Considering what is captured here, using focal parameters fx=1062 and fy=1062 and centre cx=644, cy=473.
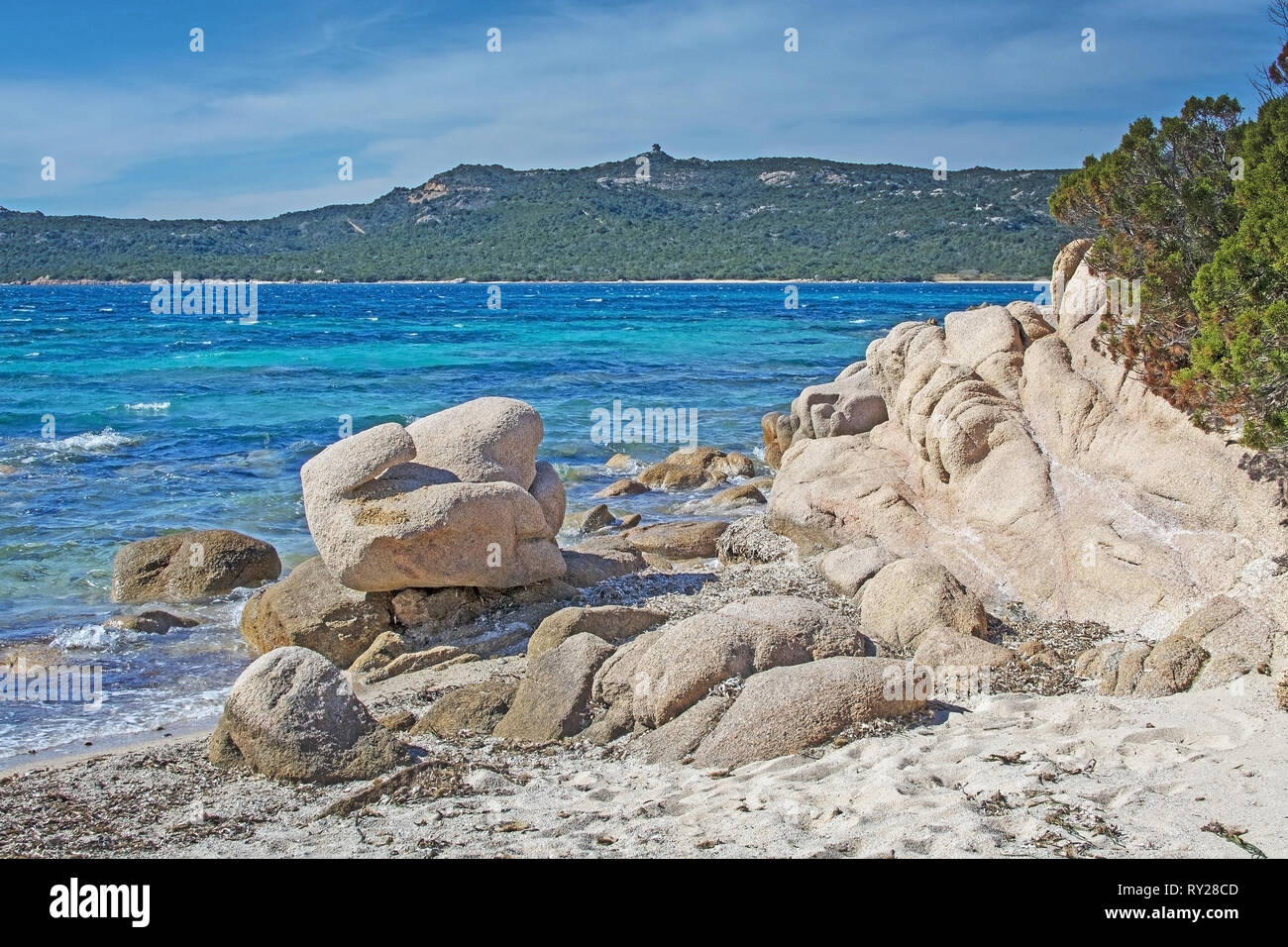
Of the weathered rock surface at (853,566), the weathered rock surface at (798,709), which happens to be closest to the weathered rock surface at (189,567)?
the weathered rock surface at (853,566)

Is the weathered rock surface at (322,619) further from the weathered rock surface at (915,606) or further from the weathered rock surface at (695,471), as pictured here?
the weathered rock surface at (695,471)

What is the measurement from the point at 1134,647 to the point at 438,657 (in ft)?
18.0

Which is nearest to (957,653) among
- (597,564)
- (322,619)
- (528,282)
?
(597,564)

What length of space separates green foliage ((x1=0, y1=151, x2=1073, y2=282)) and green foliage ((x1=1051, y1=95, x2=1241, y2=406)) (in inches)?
4044

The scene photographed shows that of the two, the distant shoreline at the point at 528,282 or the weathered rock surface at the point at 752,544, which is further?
the distant shoreline at the point at 528,282

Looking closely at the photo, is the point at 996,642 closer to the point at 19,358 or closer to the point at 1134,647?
the point at 1134,647

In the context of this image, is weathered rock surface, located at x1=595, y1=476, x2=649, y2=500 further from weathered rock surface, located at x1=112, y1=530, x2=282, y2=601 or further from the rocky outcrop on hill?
weathered rock surface, located at x1=112, y1=530, x2=282, y2=601

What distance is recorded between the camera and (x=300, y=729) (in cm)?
657

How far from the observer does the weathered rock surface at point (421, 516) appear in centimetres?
948

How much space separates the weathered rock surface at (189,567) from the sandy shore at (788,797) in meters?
4.66

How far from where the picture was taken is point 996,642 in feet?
27.5

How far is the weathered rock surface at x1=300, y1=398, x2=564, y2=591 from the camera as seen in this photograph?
9.48 metres

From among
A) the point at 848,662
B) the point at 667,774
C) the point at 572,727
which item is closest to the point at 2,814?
the point at 572,727

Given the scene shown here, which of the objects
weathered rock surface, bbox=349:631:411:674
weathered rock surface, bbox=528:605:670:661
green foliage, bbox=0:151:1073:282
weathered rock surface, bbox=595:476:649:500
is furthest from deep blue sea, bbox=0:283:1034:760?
green foliage, bbox=0:151:1073:282
